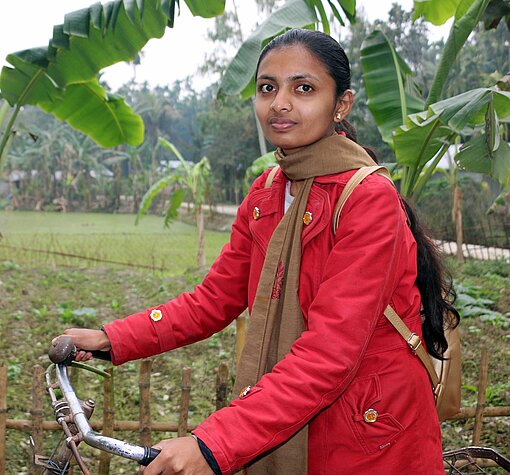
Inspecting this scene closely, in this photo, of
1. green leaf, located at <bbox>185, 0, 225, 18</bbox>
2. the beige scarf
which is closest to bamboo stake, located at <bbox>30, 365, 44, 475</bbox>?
the beige scarf

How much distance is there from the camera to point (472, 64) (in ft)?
57.5

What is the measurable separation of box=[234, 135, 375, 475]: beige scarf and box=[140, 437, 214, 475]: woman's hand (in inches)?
10.2

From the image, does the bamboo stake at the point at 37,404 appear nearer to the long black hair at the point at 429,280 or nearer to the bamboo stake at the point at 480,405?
the long black hair at the point at 429,280

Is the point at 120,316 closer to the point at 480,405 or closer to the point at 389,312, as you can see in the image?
the point at 480,405

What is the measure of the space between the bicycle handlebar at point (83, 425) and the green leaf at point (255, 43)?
2.51m

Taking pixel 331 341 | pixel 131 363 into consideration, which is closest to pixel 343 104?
pixel 331 341

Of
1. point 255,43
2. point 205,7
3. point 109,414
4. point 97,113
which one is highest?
point 205,7

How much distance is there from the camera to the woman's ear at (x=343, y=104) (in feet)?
3.99

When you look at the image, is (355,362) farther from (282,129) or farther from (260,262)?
(282,129)

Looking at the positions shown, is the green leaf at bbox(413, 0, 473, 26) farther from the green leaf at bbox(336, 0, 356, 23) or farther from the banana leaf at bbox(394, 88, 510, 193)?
the banana leaf at bbox(394, 88, 510, 193)

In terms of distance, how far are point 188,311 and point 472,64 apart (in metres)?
18.1

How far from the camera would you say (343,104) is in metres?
1.23

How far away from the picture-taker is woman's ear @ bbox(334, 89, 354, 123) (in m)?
1.22

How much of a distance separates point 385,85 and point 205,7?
4.38 feet
